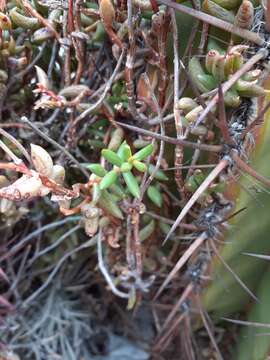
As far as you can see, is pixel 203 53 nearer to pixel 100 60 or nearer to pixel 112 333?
pixel 100 60

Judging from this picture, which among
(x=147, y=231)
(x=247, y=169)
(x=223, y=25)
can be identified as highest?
(x=223, y=25)

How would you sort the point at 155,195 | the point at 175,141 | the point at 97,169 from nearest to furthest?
the point at 175,141 < the point at 97,169 < the point at 155,195

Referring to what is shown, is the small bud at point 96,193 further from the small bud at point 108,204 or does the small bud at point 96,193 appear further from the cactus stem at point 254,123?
the cactus stem at point 254,123

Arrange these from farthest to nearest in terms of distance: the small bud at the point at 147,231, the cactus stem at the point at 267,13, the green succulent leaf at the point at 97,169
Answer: the small bud at the point at 147,231, the green succulent leaf at the point at 97,169, the cactus stem at the point at 267,13

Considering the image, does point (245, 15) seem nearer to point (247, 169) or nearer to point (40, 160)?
point (247, 169)

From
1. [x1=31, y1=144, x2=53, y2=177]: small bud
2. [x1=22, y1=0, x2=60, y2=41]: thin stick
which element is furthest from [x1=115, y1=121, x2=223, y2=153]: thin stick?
[x1=22, y1=0, x2=60, y2=41]: thin stick

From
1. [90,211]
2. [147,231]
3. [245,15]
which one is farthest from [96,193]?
[245,15]

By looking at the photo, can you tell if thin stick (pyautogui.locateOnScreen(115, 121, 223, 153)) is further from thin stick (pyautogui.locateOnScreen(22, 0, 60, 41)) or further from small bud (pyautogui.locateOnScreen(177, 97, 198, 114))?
thin stick (pyautogui.locateOnScreen(22, 0, 60, 41))

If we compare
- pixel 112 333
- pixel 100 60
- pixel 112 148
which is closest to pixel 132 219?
pixel 112 148

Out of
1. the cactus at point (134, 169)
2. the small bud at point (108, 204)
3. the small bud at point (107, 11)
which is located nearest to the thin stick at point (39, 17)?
the cactus at point (134, 169)
